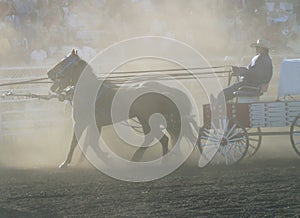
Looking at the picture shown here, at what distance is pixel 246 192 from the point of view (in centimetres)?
525

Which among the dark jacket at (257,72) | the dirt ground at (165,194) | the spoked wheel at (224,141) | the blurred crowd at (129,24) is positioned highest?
the blurred crowd at (129,24)

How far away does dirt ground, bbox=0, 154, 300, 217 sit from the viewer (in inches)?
185

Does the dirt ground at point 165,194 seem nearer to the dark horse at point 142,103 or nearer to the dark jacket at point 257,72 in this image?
the dark horse at point 142,103

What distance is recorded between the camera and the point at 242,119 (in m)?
6.84

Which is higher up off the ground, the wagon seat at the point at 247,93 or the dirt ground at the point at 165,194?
the wagon seat at the point at 247,93

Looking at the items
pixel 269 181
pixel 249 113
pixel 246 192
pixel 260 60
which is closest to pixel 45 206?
pixel 246 192

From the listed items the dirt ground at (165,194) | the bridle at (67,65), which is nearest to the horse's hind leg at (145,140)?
the dirt ground at (165,194)

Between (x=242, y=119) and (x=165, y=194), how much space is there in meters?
1.98

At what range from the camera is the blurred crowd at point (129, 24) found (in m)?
10.6

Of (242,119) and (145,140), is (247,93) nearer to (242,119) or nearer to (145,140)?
(242,119)

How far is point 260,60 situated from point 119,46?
4.38 metres

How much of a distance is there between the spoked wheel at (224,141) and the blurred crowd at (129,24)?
4.44 metres

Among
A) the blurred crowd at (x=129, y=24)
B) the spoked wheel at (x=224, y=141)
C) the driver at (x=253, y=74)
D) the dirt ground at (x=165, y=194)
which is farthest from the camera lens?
Result: the blurred crowd at (x=129, y=24)

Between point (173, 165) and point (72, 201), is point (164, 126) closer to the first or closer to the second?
point (173, 165)
